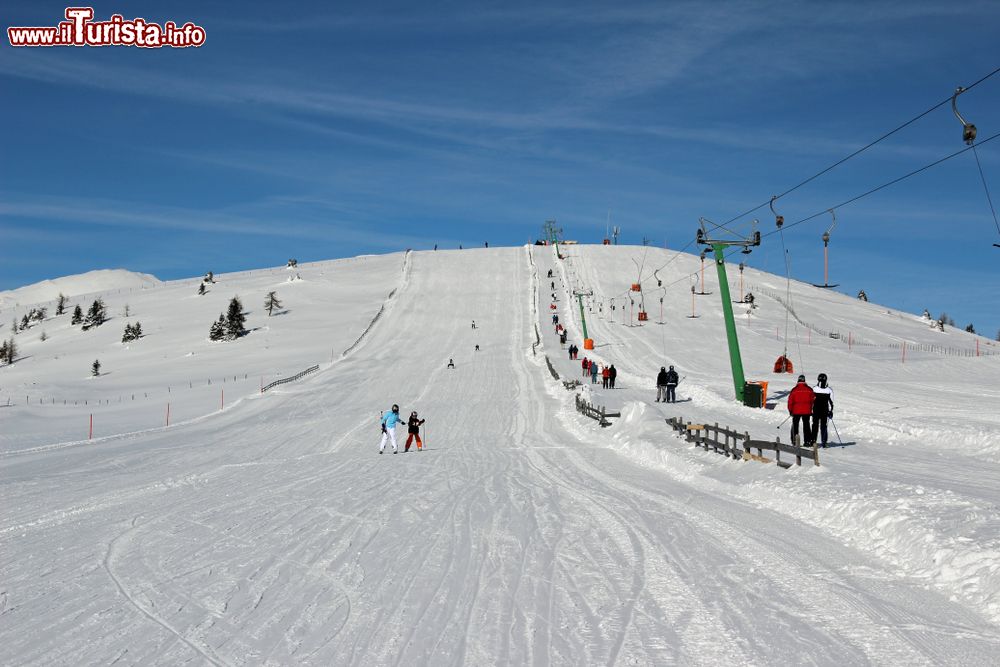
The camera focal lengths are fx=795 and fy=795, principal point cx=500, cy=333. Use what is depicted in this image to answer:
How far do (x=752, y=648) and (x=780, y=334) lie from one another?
71685mm

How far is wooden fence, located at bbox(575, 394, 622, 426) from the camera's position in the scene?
88.1 ft

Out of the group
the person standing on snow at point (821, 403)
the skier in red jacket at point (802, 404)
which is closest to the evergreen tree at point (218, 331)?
the skier in red jacket at point (802, 404)

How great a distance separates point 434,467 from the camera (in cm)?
1898

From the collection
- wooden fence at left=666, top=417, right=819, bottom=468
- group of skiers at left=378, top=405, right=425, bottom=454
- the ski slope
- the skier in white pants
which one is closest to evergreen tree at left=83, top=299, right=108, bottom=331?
the ski slope

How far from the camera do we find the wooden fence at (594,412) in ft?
88.1

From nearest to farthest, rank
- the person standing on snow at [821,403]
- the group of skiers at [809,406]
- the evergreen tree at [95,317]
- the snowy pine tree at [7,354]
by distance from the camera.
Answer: the person standing on snow at [821,403], the group of skiers at [809,406], the snowy pine tree at [7,354], the evergreen tree at [95,317]

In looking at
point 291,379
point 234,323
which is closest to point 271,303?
point 234,323

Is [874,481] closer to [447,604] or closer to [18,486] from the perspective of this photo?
[447,604]

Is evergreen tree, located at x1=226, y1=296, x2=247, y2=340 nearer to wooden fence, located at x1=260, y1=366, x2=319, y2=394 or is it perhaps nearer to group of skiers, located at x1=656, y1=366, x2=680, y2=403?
wooden fence, located at x1=260, y1=366, x2=319, y2=394

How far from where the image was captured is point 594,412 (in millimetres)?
28484

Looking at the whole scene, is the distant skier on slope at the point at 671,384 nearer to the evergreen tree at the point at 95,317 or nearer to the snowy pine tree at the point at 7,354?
the snowy pine tree at the point at 7,354

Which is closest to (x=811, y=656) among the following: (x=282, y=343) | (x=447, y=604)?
(x=447, y=604)

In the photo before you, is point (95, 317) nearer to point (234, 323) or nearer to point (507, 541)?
point (234, 323)

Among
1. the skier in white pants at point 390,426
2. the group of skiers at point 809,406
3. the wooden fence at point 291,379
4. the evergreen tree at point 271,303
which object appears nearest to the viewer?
the group of skiers at point 809,406
